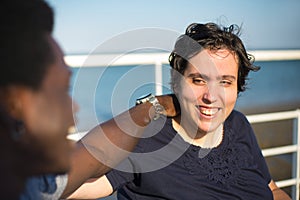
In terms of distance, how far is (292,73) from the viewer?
4184mm

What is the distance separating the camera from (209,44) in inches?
37.7

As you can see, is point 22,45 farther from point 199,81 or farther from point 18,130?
point 199,81

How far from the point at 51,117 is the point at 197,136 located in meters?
0.73

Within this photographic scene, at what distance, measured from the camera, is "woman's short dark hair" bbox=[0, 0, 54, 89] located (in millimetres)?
283

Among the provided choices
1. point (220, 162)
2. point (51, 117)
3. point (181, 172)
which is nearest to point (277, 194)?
point (220, 162)

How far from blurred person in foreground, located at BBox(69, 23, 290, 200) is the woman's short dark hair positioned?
0.58 metres

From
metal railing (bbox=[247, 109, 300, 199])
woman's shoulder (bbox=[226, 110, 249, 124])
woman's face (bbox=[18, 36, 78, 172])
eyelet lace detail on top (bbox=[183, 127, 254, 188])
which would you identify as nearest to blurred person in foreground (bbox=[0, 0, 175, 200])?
woman's face (bbox=[18, 36, 78, 172])

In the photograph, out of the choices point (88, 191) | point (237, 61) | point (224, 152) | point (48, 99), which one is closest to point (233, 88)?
point (237, 61)

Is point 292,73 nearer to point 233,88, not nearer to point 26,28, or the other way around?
point 233,88

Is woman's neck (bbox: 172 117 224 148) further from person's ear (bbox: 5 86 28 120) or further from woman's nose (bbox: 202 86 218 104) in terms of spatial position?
person's ear (bbox: 5 86 28 120)

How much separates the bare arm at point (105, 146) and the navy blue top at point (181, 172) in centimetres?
9

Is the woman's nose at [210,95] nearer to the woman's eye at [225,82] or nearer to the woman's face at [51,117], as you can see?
the woman's eye at [225,82]

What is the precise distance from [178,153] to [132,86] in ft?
0.70

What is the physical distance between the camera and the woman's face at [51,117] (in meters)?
0.30
